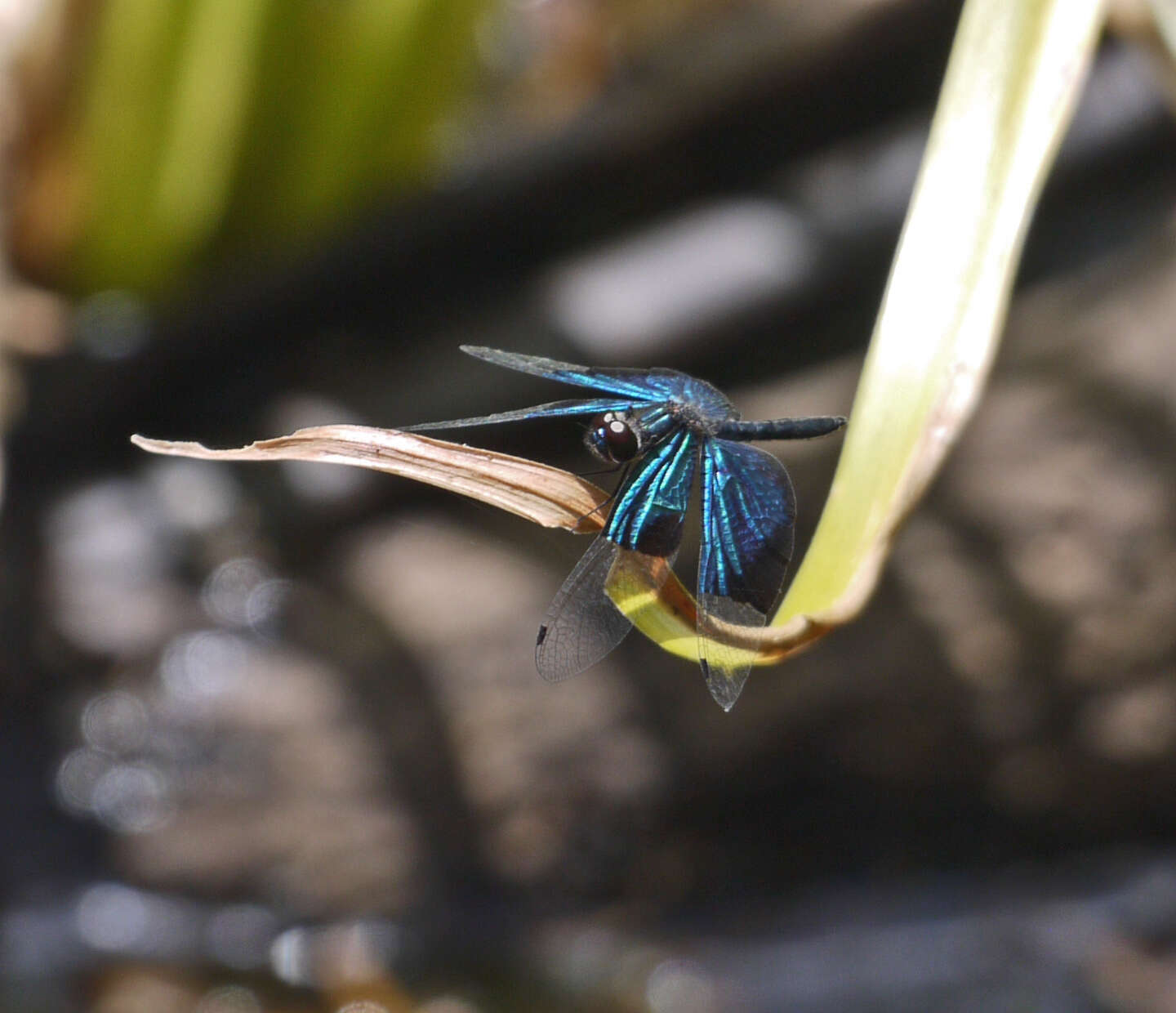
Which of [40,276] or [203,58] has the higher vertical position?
[203,58]

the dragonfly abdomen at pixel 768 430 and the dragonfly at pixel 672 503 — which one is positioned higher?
the dragonfly abdomen at pixel 768 430

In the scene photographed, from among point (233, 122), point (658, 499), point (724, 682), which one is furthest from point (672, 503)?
point (233, 122)

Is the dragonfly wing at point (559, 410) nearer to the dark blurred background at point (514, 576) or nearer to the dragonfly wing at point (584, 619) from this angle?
the dragonfly wing at point (584, 619)

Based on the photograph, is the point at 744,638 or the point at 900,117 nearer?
the point at 744,638

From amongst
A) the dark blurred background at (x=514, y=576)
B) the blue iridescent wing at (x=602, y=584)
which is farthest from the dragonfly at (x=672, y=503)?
the dark blurred background at (x=514, y=576)

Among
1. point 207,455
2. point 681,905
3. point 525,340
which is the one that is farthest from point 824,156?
point 207,455

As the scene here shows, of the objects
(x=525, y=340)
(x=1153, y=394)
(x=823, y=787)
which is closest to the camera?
(x=1153, y=394)

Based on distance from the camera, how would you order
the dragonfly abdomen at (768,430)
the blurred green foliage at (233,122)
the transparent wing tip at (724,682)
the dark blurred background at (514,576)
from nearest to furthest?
1. the transparent wing tip at (724,682)
2. the dragonfly abdomen at (768,430)
3. the dark blurred background at (514,576)
4. the blurred green foliage at (233,122)

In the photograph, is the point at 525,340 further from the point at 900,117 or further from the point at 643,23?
the point at 643,23
